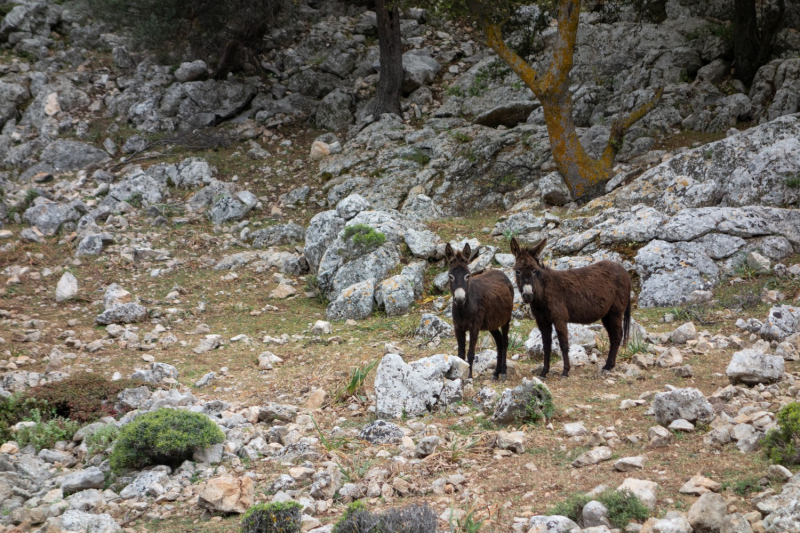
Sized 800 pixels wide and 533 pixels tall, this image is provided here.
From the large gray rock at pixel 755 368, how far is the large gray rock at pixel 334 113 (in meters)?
19.8

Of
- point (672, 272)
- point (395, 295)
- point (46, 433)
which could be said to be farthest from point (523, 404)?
point (395, 295)

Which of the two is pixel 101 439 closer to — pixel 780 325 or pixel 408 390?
pixel 408 390

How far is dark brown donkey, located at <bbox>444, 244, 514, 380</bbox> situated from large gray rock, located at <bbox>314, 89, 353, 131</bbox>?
16.7 meters

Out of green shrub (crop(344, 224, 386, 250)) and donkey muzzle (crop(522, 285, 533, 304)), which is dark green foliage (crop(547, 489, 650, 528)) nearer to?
donkey muzzle (crop(522, 285, 533, 304))

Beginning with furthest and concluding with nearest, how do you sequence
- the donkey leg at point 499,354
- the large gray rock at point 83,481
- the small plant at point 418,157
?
1. the small plant at point 418,157
2. the donkey leg at point 499,354
3. the large gray rock at point 83,481

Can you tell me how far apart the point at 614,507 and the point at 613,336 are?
4735 mm

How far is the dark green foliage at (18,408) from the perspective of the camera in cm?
870

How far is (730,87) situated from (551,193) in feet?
25.2

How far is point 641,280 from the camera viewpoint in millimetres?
12500

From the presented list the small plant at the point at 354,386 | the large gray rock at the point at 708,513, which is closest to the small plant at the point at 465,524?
the large gray rock at the point at 708,513

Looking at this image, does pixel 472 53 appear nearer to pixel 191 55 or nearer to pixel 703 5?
pixel 703 5

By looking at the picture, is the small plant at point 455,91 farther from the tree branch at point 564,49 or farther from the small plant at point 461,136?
the tree branch at point 564,49

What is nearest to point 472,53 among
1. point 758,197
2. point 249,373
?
point 758,197

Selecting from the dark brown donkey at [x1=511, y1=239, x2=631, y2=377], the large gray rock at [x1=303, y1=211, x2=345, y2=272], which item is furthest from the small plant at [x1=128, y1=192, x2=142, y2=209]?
the dark brown donkey at [x1=511, y1=239, x2=631, y2=377]
